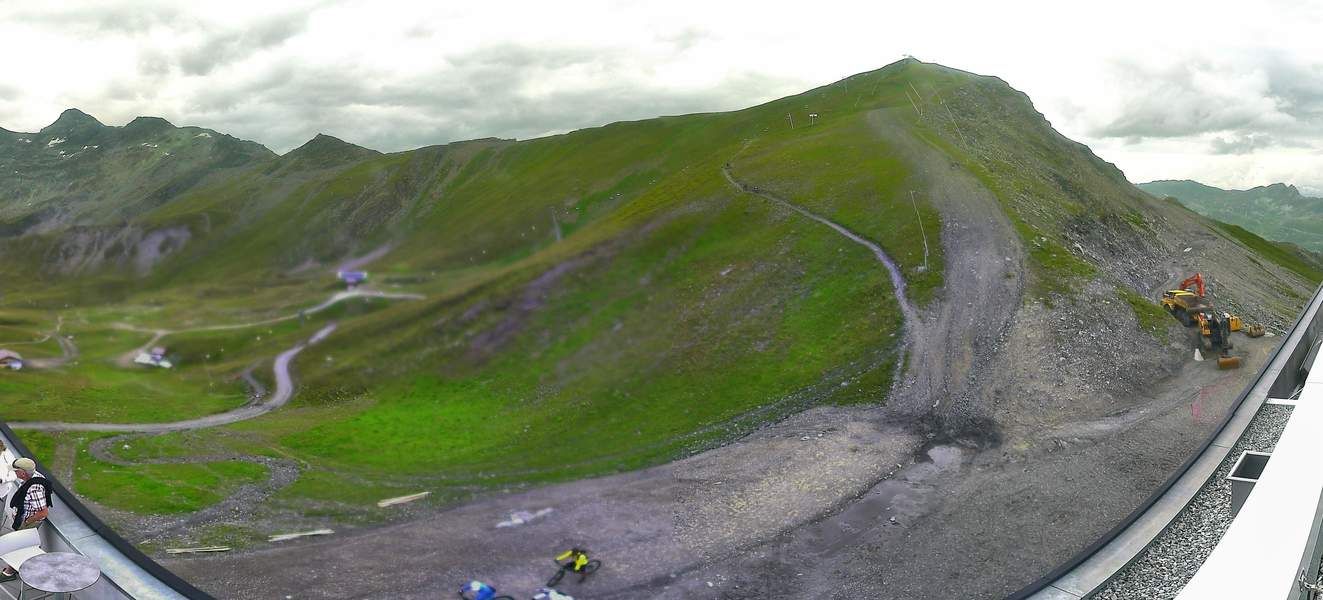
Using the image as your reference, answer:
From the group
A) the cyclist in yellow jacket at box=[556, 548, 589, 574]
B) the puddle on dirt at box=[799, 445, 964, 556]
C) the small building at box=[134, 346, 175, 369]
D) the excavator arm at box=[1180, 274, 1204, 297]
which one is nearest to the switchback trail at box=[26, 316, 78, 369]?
the small building at box=[134, 346, 175, 369]

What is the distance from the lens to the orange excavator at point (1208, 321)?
4016cm

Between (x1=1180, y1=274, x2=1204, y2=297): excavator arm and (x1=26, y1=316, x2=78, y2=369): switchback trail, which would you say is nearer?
(x1=26, y1=316, x2=78, y2=369): switchback trail

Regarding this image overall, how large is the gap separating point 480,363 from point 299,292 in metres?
11.9

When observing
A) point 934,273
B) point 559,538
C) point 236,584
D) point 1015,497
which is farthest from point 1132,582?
point 934,273

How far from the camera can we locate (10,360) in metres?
36.9

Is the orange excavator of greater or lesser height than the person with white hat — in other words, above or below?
below

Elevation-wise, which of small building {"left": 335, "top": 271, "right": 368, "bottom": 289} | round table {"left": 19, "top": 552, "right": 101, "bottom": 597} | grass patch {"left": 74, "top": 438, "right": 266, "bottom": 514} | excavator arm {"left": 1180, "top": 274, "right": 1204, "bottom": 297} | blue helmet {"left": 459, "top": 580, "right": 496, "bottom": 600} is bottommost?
blue helmet {"left": 459, "top": 580, "right": 496, "bottom": 600}

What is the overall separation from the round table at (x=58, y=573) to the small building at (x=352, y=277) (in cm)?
2185

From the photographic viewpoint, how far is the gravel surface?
13344 mm

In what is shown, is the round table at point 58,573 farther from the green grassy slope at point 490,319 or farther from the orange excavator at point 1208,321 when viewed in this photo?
the orange excavator at point 1208,321

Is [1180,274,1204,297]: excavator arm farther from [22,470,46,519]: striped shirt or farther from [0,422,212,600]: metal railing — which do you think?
[22,470,46,519]: striped shirt

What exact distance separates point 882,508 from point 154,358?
115 feet

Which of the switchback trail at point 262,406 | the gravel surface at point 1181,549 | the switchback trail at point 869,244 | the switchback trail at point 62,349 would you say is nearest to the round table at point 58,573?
the gravel surface at point 1181,549

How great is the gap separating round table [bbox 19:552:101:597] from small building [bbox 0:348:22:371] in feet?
124
